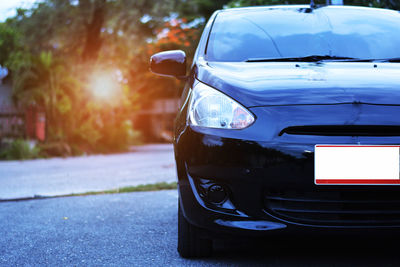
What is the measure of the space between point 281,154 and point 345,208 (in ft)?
1.13

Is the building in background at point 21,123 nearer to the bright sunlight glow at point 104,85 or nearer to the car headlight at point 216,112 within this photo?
the bright sunlight glow at point 104,85

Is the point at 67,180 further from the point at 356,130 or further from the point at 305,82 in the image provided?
the point at 356,130

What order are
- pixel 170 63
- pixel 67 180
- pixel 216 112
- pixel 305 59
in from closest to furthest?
pixel 216 112 < pixel 305 59 < pixel 170 63 < pixel 67 180

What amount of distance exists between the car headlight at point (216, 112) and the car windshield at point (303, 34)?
21.2 inches

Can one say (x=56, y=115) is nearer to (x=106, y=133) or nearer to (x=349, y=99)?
(x=106, y=133)

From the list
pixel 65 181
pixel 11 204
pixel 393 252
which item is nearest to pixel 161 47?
pixel 65 181

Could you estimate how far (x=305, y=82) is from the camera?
88.2 inches

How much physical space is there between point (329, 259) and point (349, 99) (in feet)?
2.86

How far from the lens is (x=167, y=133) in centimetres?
3073

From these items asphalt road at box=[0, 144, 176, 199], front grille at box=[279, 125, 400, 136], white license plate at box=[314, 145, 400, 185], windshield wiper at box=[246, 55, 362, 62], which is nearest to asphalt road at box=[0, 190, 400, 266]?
white license plate at box=[314, 145, 400, 185]

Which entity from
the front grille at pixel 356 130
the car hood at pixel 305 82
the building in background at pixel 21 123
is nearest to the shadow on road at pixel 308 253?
the front grille at pixel 356 130

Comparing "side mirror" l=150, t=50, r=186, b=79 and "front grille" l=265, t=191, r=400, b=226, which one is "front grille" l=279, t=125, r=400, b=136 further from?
"side mirror" l=150, t=50, r=186, b=79

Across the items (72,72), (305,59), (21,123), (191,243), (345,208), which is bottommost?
(21,123)

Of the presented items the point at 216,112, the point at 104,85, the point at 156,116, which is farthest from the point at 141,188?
the point at 156,116
